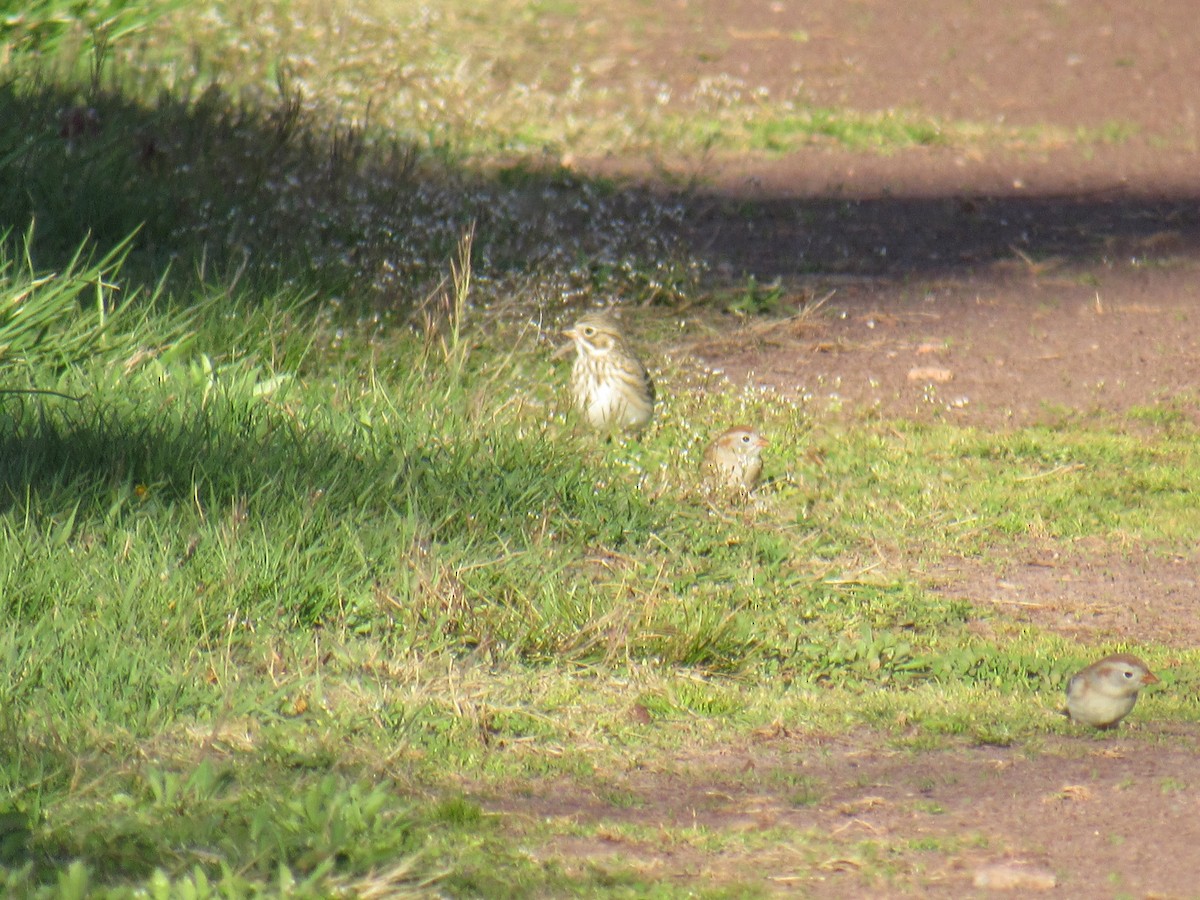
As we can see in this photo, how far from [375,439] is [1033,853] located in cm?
300

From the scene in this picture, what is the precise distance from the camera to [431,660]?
478cm

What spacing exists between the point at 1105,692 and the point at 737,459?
228 cm

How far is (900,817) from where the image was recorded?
3.91 meters

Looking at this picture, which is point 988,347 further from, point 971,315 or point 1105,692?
point 1105,692

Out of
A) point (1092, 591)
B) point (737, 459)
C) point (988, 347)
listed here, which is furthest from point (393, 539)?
point (988, 347)

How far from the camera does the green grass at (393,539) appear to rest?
375 centimetres

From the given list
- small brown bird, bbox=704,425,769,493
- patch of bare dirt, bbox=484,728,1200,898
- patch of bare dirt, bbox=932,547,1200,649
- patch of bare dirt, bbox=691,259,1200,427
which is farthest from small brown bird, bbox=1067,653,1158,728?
patch of bare dirt, bbox=691,259,1200,427

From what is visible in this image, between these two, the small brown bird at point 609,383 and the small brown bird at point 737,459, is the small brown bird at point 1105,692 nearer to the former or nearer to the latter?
the small brown bird at point 737,459

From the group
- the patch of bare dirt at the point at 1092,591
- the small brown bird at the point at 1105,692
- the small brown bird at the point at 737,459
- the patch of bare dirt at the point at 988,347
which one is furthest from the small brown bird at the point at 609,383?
the small brown bird at the point at 1105,692

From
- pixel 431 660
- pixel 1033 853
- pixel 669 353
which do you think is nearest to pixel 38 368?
pixel 431 660

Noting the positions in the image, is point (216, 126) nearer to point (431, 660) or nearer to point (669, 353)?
point (669, 353)

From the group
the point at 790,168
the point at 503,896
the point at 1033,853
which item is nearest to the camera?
the point at 503,896

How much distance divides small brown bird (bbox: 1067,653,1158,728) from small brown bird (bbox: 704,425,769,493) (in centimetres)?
202

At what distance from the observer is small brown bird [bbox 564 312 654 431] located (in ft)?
23.1
